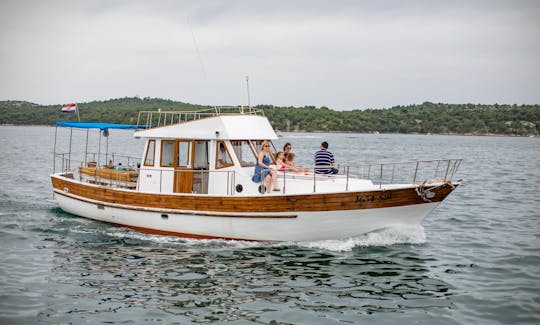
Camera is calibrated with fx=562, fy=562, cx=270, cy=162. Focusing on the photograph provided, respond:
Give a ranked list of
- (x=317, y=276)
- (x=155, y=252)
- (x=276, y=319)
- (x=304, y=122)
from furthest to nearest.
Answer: (x=304, y=122)
(x=155, y=252)
(x=317, y=276)
(x=276, y=319)

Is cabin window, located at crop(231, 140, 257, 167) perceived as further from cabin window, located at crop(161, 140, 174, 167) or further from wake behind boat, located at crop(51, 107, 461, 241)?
cabin window, located at crop(161, 140, 174, 167)

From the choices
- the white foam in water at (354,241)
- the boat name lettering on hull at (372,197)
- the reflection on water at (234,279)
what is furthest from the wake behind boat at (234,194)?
the reflection on water at (234,279)

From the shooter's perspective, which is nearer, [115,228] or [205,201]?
[205,201]

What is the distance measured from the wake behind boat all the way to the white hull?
3cm

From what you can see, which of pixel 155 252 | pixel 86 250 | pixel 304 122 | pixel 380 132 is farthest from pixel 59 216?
pixel 380 132

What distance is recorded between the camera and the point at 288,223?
1445cm

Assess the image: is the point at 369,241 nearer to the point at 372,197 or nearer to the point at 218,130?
the point at 372,197

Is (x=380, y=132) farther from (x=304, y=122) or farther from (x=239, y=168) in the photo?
(x=239, y=168)

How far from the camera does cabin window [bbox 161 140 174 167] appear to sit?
16281mm

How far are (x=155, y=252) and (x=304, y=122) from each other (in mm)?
128781

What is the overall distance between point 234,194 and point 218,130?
1.83m

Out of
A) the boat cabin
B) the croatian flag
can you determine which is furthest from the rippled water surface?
the croatian flag

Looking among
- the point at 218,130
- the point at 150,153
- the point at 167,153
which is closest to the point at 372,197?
the point at 218,130

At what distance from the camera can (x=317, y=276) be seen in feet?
41.2
